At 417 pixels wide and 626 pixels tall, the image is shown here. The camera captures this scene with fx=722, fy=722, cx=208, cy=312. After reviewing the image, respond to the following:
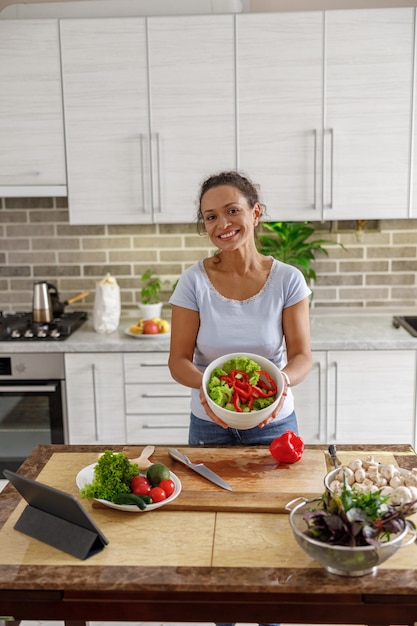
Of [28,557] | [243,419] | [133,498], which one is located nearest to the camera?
[28,557]

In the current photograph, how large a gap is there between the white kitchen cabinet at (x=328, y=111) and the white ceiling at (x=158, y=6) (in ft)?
0.78

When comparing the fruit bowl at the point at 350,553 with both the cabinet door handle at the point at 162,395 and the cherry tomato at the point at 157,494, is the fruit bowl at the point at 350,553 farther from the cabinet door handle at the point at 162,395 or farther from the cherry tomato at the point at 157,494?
the cabinet door handle at the point at 162,395

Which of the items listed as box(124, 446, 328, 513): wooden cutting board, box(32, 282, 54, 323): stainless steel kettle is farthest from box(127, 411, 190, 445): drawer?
box(124, 446, 328, 513): wooden cutting board

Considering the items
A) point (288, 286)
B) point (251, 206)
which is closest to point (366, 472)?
point (288, 286)

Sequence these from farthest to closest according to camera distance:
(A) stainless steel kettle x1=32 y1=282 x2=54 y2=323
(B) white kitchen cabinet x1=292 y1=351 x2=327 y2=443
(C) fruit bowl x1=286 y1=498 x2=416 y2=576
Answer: (A) stainless steel kettle x1=32 y1=282 x2=54 y2=323
(B) white kitchen cabinet x1=292 y1=351 x2=327 y2=443
(C) fruit bowl x1=286 y1=498 x2=416 y2=576

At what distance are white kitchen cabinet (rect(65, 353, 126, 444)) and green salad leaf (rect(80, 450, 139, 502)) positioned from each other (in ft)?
5.56

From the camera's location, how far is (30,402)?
11.7 feet

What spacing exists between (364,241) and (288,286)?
5.81ft

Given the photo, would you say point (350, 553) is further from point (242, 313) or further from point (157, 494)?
point (242, 313)

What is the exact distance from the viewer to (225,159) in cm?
354

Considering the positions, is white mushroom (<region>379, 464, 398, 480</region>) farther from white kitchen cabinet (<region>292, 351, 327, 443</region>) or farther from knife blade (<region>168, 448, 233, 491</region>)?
white kitchen cabinet (<region>292, 351, 327, 443</region>)

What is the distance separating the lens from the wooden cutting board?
1.80 meters

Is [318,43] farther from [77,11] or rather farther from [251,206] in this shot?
[251,206]

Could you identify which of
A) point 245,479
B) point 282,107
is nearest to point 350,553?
point 245,479
